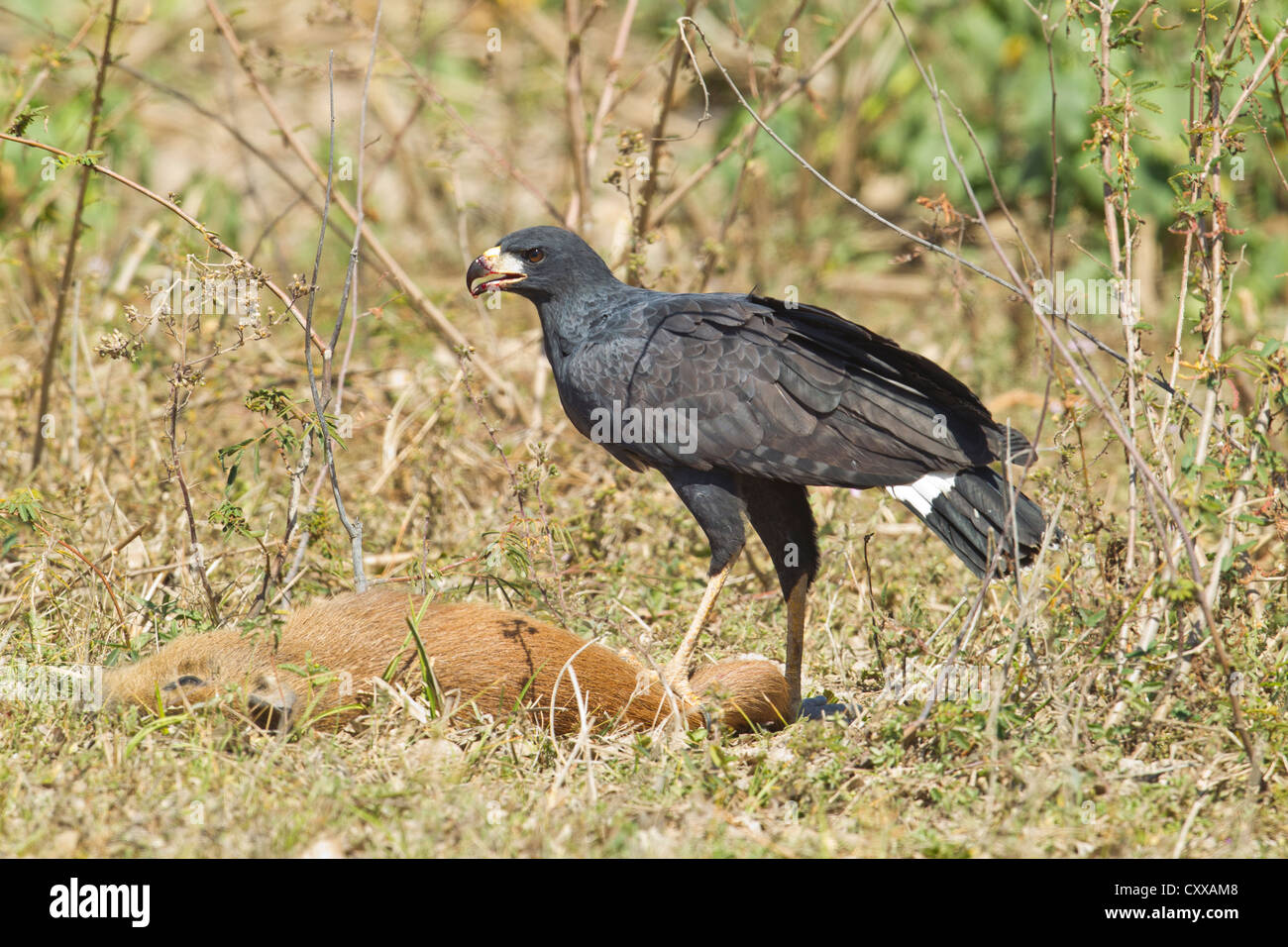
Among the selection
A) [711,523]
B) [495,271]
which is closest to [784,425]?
[711,523]

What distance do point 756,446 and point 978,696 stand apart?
109 centimetres

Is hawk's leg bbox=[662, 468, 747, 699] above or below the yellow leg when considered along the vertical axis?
above

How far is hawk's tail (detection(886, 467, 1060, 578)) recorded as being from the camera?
4.06 m

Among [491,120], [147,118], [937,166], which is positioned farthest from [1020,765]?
[147,118]

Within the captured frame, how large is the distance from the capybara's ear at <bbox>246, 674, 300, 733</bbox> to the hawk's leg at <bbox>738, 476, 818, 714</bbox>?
170 centimetres

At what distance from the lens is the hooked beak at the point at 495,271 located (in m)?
4.79

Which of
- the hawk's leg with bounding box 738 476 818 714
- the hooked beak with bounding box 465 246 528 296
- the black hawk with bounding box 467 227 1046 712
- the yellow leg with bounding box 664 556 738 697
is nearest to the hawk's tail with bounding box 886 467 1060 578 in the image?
the black hawk with bounding box 467 227 1046 712

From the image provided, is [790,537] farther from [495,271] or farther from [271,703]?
[271,703]

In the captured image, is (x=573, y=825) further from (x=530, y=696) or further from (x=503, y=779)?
(x=530, y=696)

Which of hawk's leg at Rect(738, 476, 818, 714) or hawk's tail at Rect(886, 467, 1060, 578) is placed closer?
hawk's tail at Rect(886, 467, 1060, 578)

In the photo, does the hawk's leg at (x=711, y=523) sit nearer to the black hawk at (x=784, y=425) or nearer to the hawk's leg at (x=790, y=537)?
the black hawk at (x=784, y=425)

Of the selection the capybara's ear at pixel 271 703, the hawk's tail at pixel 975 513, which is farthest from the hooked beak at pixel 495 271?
the capybara's ear at pixel 271 703

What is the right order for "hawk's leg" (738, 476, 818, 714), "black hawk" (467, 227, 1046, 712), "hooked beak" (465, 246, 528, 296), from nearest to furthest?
1. "black hawk" (467, 227, 1046, 712)
2. "hawk's leg" (738, 476, 818, 714)
3. "hooked beak" (465, 246, 528, 296)

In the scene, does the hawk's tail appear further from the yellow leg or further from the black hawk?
the yellow leg
